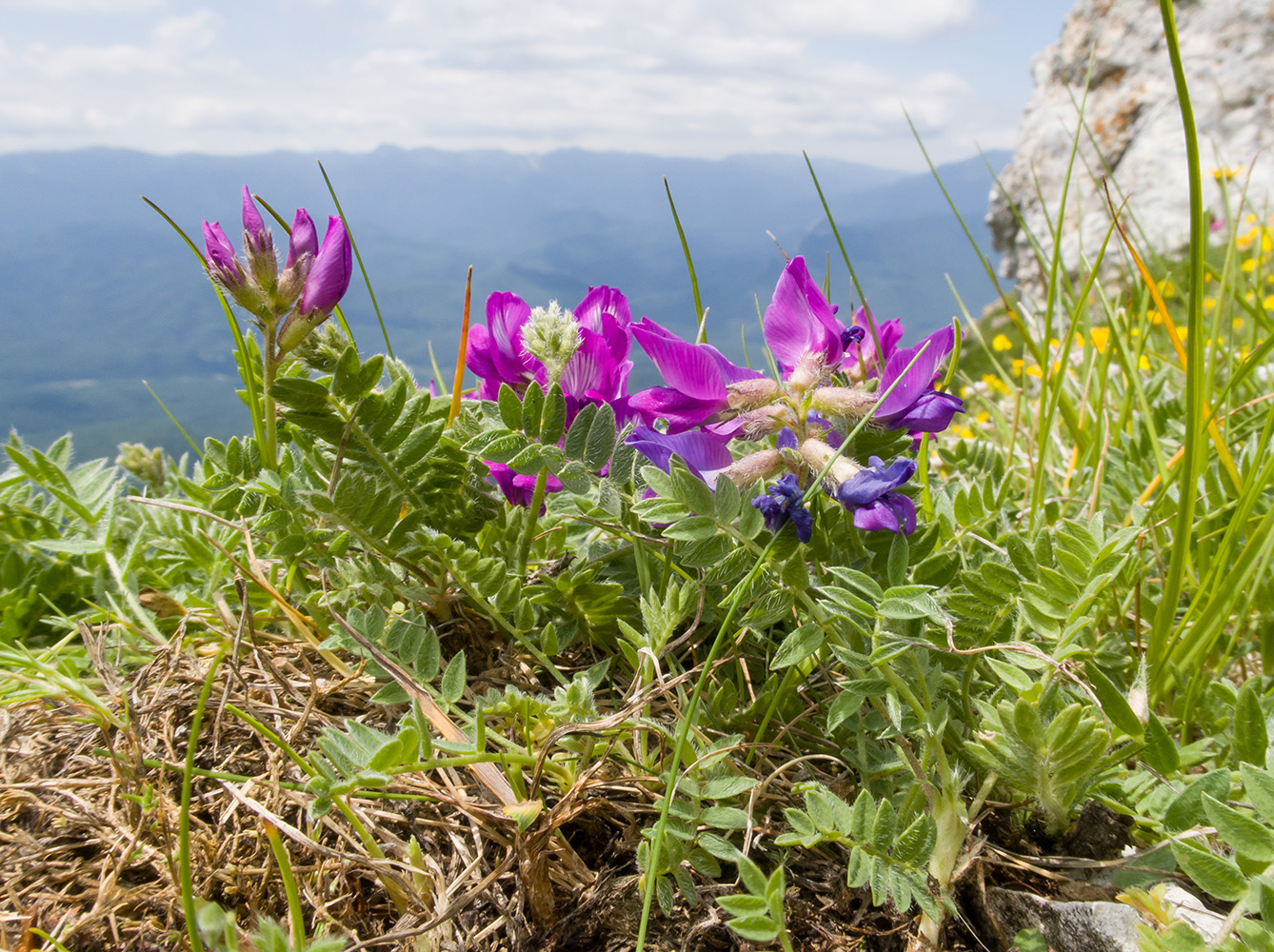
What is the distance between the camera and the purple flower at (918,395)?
1.13m

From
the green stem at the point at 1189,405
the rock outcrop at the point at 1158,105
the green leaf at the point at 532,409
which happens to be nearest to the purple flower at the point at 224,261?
the green leaf at the point at 532,409

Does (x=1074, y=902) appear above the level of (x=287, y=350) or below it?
below

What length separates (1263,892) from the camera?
82 centimetres

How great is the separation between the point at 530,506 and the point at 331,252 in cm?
51

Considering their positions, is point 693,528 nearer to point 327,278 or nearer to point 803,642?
point 803,642

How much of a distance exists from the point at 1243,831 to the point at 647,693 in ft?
2.30

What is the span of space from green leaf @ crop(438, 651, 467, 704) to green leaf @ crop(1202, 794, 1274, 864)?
35.9 inches

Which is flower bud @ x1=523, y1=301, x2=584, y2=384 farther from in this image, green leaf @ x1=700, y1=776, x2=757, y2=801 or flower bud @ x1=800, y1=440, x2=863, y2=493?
green leaf @ x1=700, y1=776, x2=757, y2=801

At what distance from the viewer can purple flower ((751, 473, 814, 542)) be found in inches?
40.5

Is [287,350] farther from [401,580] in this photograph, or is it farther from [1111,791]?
[1111,791]

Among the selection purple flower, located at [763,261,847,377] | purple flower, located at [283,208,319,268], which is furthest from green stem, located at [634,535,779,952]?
purple flower, located at [283,208,319,268]

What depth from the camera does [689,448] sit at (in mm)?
1146

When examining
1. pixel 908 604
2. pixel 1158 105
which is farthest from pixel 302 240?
pixel 1158 105

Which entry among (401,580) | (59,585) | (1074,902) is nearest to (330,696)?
(401,580)
